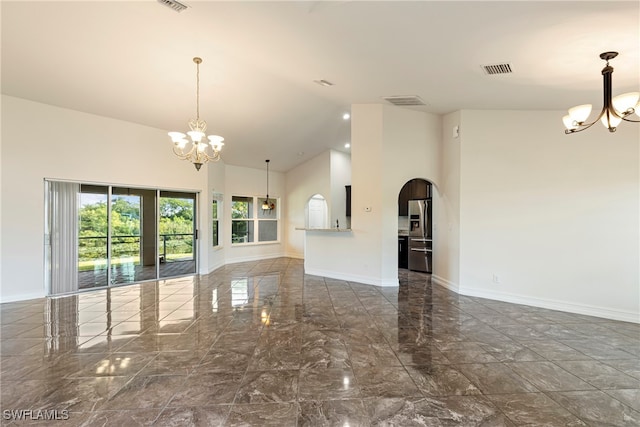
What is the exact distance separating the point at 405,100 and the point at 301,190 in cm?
511

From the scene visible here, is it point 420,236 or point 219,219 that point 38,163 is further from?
point 420,236

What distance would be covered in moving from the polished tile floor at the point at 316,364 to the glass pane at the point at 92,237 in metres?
0.90

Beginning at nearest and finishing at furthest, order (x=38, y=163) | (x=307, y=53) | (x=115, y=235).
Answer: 1. (x=307, y=53)
2. (x=38, y=163)
3. (x=115, y=235)

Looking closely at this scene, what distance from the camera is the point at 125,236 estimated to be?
5.99 metres

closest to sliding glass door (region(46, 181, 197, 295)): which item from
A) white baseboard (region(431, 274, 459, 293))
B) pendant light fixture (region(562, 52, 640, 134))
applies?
white baseboard (region(431, 274, 459, 293))

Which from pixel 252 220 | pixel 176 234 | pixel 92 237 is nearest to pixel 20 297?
pixel 92 237

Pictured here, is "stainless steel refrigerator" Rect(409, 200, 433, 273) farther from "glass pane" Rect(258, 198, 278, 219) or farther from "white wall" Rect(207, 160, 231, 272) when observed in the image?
"white wall" Rect(207, 160, 231, 272)

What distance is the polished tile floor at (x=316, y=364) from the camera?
2.01m

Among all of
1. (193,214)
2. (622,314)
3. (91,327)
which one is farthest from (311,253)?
(622,314)

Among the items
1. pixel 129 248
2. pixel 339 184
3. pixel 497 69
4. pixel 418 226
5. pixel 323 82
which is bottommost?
pixel 129 248

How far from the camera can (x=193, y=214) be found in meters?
6.92

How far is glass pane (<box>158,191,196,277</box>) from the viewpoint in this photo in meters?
6.52

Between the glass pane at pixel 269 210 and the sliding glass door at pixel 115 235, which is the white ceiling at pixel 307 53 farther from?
the glass pane at pixel 269 210

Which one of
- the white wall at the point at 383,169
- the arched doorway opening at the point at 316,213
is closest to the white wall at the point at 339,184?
the arched doorway opening at the point at 316,213
